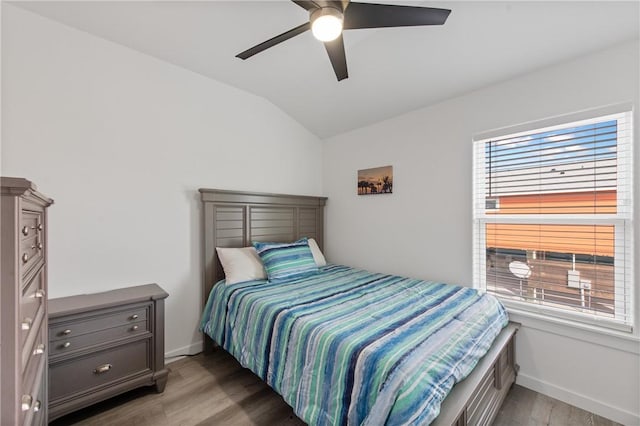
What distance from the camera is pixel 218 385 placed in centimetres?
207

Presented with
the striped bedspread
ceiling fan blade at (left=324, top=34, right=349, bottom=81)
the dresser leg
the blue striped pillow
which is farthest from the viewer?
the blue striped pillow

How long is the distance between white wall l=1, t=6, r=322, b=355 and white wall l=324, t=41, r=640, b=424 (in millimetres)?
1326

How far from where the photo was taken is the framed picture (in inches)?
117

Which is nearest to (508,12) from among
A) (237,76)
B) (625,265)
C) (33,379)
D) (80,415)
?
(625,265)

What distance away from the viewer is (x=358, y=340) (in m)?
1.38

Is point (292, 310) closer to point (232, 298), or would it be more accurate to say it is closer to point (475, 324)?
point (232, 298)

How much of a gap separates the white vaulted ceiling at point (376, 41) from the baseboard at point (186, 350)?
101 inches

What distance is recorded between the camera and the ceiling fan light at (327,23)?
1.34m

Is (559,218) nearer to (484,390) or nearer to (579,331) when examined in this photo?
(579,331)

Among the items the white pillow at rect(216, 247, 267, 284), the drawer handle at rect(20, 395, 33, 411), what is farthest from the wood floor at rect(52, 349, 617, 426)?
the drawer handle at rect(20, 395, 33, 411)

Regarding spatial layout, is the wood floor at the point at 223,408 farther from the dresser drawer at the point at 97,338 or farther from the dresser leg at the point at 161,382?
the dresser drawer at the point at 97,338

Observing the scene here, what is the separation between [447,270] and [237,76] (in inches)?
108

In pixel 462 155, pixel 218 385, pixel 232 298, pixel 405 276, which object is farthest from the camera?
pixel 405 276

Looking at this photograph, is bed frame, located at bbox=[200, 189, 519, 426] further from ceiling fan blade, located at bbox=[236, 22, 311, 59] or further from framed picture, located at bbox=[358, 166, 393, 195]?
ceiling fan blade, located at bbox=[236, 22, 311, 59]
